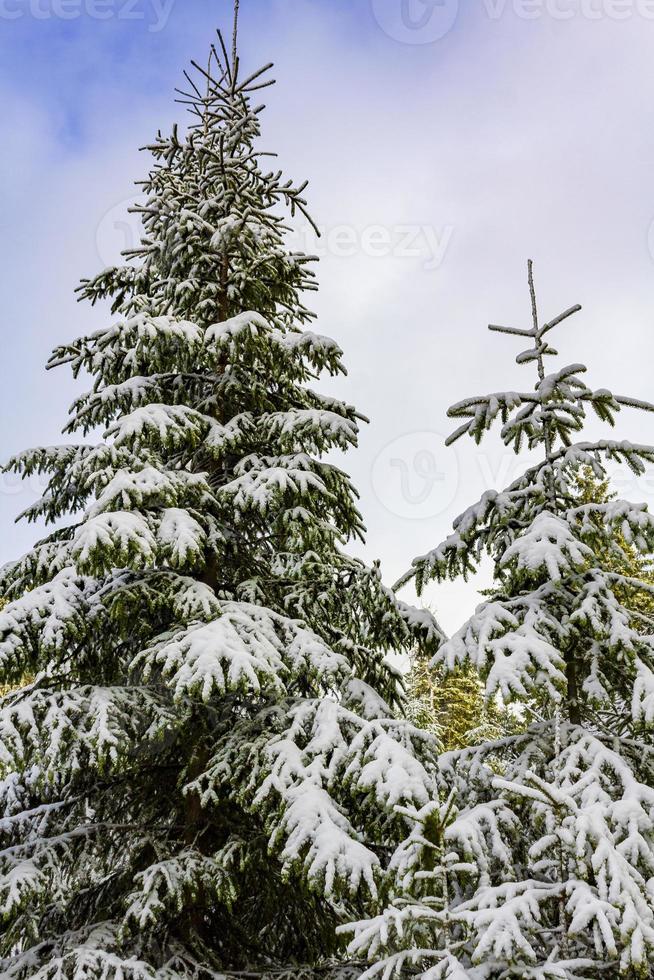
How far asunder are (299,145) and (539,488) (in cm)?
688

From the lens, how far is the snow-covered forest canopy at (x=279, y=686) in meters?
3.29

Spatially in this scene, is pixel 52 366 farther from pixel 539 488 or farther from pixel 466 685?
pixel 466 685

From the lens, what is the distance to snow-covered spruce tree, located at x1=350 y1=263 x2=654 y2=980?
8.82 feet

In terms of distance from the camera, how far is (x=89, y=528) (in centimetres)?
432

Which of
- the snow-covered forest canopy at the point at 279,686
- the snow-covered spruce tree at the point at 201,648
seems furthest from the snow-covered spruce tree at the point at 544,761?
the snow-covered spruce tree at the point at 201,648

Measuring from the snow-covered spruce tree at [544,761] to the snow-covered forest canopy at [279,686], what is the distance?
23 millimetres

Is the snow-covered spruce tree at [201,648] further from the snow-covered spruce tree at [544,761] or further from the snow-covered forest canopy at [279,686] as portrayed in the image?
the snow-covered spruce tree at [544,761]

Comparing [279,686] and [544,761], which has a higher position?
[279,686]

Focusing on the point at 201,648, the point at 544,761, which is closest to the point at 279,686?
the point at 201,648

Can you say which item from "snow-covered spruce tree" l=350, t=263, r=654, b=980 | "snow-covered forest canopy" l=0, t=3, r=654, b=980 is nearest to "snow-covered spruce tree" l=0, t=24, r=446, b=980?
"snow-covered forest canopy" l=0, t=3, r=654, b=980

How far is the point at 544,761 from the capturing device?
14.0 feet

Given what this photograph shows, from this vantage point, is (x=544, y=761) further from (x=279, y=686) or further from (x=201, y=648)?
(x=201, y=648)

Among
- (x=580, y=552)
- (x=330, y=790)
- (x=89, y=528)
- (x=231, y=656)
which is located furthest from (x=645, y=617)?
(x=89, y=528)

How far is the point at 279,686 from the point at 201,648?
0.60m
